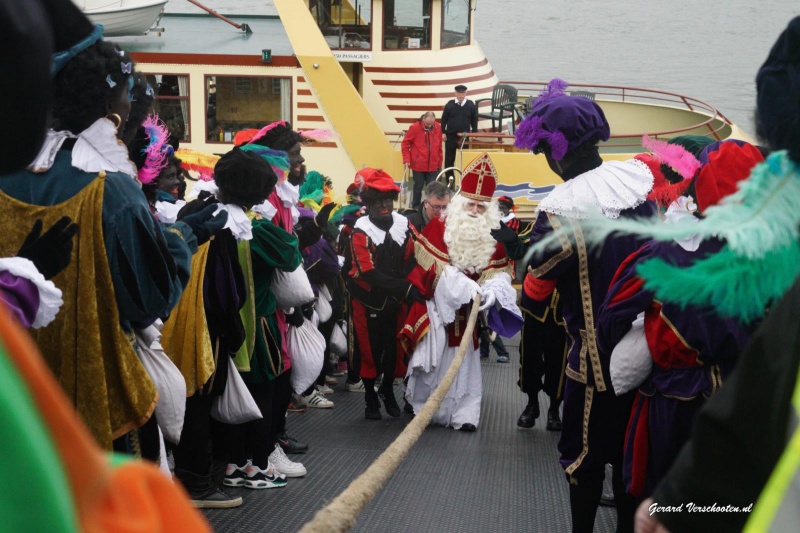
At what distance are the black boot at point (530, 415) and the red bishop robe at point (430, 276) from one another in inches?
24.5

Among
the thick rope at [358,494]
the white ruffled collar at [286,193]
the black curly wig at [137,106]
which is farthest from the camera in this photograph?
the white ruffled collar at [286,193]

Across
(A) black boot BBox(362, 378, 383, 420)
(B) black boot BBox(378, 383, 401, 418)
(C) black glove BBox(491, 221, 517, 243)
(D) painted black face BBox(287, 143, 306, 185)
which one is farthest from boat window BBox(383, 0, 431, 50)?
(C) black glove BBox(491, 221, 517, 243)

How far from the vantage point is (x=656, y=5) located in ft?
171

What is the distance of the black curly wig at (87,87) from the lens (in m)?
3.08

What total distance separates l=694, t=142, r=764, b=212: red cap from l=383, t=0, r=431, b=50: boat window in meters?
12.5

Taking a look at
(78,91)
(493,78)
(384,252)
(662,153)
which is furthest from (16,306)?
(493,78)

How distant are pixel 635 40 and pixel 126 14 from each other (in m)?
35.9

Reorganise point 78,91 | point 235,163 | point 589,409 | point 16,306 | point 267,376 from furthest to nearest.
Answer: point 267,376 → point 235,163 → point 589,409 → point 78,91 → point 16,306

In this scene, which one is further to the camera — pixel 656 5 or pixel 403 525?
pixel 656 5

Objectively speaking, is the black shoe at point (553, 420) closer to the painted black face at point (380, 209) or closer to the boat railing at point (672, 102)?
the painted black face at point (380, 209)

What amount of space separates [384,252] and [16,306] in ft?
16.3

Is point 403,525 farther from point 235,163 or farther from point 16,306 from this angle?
point 16,306

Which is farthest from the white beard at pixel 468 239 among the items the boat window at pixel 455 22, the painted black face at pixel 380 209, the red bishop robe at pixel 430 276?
the boat window at pixel 455 22

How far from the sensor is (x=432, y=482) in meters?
5.85
